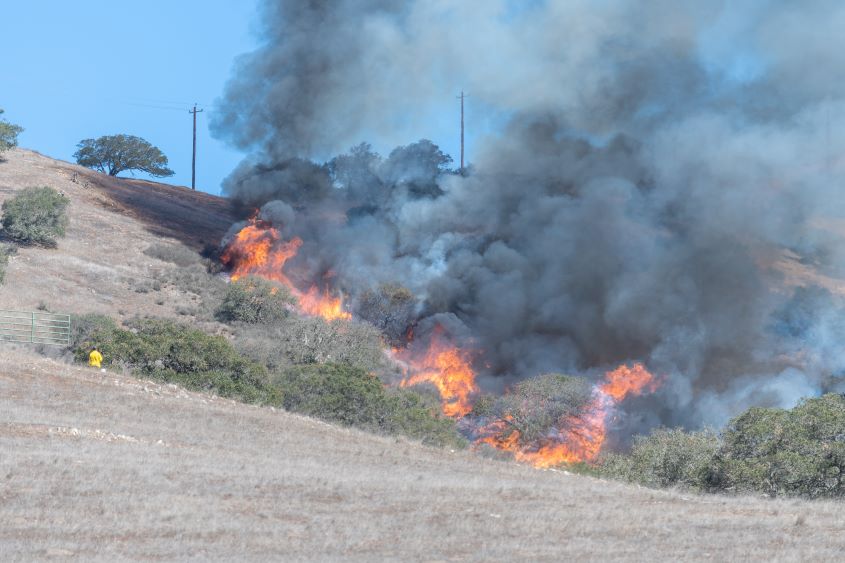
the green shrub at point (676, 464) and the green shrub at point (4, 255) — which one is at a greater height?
the green shrub at point (4, 255)

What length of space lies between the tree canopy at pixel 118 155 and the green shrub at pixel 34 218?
36.6m

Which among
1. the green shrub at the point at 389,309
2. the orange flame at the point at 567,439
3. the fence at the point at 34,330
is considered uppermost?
the green shrub at the point at 389,309

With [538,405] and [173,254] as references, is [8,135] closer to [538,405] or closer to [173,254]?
[173,254]

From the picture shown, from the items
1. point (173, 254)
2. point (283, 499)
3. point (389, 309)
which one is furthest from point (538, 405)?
point (173, 254)

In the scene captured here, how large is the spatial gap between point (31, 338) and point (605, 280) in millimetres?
33273

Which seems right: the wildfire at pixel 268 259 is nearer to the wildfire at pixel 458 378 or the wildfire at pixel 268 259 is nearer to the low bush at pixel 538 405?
the wildfire at pixel 458 378

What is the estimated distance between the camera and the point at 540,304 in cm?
6462

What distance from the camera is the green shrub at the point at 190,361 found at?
1524 inches

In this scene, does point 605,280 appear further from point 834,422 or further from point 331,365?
point 834,422

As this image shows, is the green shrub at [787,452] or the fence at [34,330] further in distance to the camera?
the fence at [34,330]

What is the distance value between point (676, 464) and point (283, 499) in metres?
16.6

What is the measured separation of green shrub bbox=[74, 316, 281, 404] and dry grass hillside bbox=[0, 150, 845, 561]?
3096mm

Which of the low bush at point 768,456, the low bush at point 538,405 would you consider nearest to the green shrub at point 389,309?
the low bush at point 538,405

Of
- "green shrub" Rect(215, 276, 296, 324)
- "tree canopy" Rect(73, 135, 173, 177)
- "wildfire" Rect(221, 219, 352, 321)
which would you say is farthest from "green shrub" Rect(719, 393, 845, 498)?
"tree canopy" Rect(73, 135, 173, 177)
